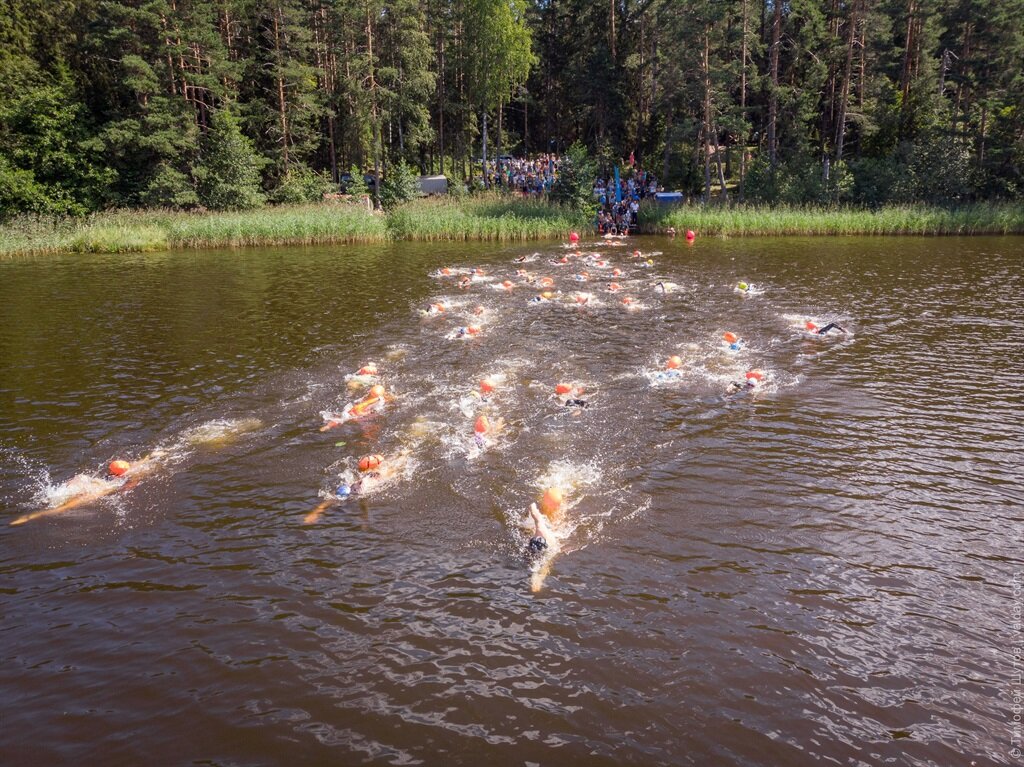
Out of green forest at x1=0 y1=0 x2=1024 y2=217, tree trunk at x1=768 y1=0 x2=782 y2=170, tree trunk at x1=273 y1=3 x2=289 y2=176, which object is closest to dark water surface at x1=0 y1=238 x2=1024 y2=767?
tree trunk at x1=768 y1=0 x2=782 y2=170

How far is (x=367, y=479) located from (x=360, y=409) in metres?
3.05

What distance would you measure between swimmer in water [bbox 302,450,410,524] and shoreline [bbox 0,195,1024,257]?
2859cm

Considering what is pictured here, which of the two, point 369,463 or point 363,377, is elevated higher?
point 363,377

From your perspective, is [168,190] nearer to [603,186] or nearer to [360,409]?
[603,186]

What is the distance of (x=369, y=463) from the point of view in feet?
35.8

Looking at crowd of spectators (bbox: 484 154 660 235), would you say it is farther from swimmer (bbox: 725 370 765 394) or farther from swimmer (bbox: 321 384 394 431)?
swimmer (bbox: 321 384 394 431)

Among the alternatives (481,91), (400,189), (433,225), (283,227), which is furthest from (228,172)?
(481,91)

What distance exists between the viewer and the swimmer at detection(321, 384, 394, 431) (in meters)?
13.2

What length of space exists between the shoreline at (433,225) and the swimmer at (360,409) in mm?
25706

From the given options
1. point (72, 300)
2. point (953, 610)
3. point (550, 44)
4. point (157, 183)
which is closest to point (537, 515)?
point (953, 610)

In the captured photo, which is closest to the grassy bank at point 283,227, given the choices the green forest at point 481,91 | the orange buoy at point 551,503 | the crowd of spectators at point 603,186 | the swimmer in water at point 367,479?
the crowd of spectators at point 603,186

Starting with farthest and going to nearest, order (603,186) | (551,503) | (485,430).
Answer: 1. (603,186)
2. (485,430)
3. (551,503)

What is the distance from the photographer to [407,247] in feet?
119

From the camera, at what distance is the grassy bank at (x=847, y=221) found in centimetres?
3628
